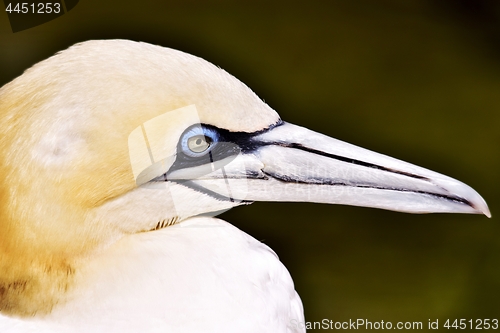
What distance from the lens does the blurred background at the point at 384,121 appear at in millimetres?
2045

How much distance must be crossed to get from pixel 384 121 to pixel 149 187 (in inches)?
58.0

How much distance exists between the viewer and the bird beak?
0.92 metres

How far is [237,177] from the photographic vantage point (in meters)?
0.93

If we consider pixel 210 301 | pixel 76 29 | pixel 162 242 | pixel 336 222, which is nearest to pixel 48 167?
pixel 162 242

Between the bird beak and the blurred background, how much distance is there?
1.08m

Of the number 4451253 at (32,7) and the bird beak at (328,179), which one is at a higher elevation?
the number 4451253 at (32,7)

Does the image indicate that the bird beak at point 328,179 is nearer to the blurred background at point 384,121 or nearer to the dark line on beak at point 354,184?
the dark line on beak at point 354,184

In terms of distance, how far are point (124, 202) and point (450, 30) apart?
1.85 meters

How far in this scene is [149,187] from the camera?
859 mm

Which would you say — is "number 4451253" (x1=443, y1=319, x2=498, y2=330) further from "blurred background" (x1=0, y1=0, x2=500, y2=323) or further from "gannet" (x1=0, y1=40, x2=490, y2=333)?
"gannet" (x1=0, y1=40, x2=490, y2=333)

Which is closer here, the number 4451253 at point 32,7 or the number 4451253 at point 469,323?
the number 4451253 at point 32,7

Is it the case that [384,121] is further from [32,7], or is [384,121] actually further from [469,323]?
[32,7]

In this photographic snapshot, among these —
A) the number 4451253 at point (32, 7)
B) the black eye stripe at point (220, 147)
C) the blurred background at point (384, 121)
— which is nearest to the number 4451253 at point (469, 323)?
the blurred background at point (384, 121)

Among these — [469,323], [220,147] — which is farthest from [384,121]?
[220,147]
